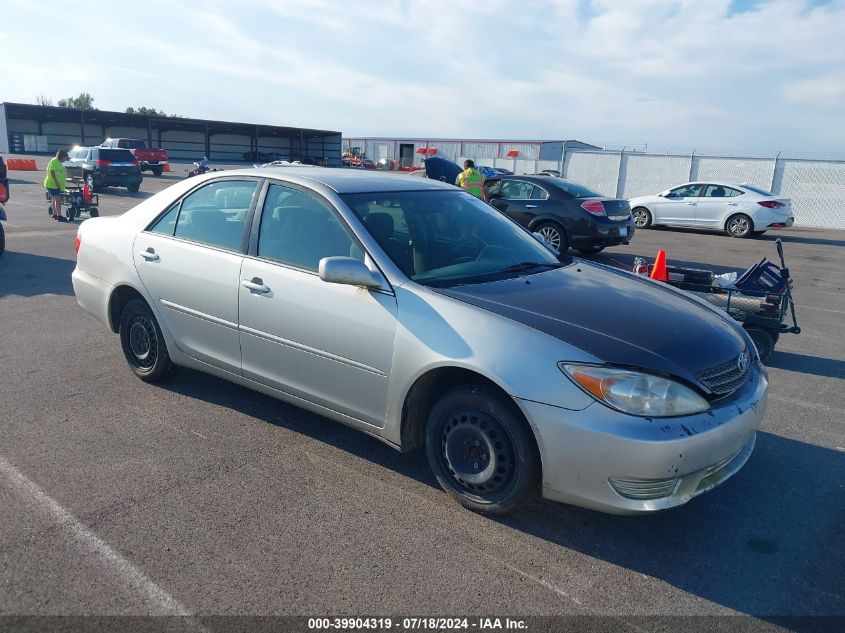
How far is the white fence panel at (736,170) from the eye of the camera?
24.8 meters

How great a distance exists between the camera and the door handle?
4086mm

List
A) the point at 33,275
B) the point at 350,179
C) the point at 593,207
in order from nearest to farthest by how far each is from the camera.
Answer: the point at 350,179
the point at 33,275
the point at 593,207

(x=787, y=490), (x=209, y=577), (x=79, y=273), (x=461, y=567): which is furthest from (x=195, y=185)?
(x=787, y=490)

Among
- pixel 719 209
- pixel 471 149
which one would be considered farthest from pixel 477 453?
pixel 471 149

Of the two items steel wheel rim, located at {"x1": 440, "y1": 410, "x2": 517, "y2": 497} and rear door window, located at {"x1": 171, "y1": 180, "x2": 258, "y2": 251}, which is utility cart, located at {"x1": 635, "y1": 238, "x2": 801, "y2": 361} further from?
rear door window, located at {"x1": 171, "y1": 180, "x2": 258, "y2": 251}

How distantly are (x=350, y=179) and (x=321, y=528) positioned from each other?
2.25 metres

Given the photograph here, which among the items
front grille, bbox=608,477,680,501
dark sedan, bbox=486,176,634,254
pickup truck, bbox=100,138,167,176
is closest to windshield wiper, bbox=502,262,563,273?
front grille, bbox=608,477,680,501

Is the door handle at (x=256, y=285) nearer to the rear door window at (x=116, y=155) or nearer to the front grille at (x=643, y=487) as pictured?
the front grille at (x=643, y=487)

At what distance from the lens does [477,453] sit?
3398 millimetres

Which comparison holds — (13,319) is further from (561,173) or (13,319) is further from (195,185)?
(561,173)

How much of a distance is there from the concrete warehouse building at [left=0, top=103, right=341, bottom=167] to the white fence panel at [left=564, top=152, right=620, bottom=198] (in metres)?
22.0

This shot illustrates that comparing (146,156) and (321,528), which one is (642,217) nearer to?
(321,528)

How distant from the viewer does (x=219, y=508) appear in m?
3.47

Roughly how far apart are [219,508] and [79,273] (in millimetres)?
3053
